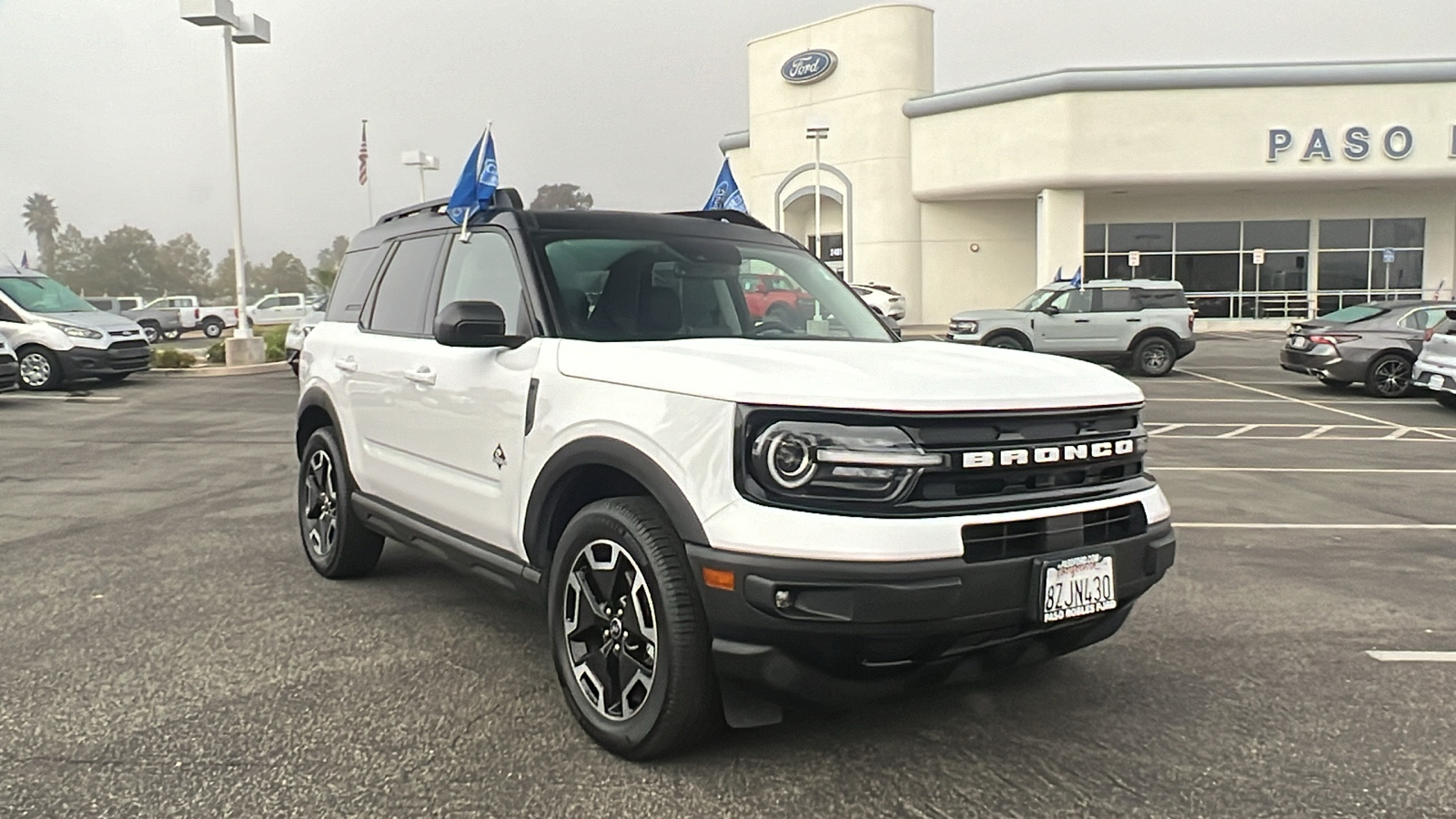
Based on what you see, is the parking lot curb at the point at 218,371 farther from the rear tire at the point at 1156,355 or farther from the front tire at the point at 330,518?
the rear tire at the point at 1156,355

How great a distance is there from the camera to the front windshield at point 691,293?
4238 mm

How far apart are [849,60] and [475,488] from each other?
37572mm

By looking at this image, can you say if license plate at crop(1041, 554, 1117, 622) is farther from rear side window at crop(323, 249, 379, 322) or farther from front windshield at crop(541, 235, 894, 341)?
rear side window at crop(323, 249, 379, 322)

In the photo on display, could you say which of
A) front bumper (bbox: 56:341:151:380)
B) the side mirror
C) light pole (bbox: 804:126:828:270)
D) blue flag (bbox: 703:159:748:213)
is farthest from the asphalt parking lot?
light pole (bbox: 804:126:828:270)

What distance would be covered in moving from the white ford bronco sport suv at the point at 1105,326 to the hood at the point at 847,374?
16972 mm

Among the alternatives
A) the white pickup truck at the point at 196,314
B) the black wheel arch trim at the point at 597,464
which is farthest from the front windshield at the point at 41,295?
the white pickup truck at the point at 196,314

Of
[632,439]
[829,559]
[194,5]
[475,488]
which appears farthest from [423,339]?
[194,5]

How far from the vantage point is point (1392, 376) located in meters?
16.4

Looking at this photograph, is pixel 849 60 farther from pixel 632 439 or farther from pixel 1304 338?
pixel 632 439

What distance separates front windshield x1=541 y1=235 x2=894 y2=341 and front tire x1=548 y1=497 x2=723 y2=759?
88 cm

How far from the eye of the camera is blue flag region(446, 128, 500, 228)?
470 cm

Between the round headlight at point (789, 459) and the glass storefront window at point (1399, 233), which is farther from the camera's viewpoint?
the glass storefront window at point (1399, 233)

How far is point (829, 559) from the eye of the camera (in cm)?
300

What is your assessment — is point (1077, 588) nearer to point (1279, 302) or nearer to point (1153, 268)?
point (1153, 268)
